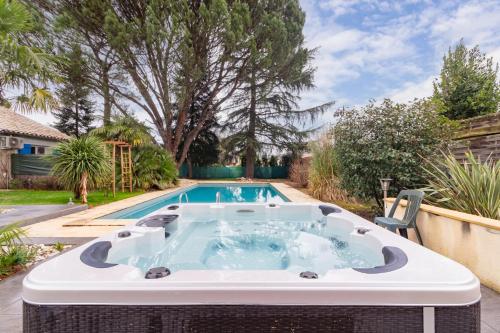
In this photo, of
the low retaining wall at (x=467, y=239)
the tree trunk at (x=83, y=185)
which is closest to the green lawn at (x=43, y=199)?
the tree trunk at (x=83, y=185)

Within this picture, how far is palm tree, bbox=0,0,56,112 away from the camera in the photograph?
3570 millimetres

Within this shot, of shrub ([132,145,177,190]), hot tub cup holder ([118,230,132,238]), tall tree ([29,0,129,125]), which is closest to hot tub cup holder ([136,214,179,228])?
hot tub cup holder ([118,230,132,238])

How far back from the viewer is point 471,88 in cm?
1116

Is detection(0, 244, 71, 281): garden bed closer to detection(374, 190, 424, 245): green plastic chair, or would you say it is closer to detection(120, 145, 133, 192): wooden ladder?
detection(374, 190, 424, 245): green plastic chair

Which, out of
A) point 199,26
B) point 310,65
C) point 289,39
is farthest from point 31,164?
point 310,65

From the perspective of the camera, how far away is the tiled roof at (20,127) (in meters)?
12.3

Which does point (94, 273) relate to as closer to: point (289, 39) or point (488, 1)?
point (488, 1)

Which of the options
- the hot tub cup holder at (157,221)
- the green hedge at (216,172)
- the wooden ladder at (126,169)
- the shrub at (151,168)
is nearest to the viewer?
the hot tub cup holder at (157,221)

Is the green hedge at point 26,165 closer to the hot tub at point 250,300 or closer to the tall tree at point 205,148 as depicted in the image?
the tall tree at point 205,148

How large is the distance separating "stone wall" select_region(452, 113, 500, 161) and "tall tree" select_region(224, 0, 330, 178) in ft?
30.1

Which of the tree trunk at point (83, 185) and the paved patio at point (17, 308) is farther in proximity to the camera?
the tree trunk at point (83, 185)

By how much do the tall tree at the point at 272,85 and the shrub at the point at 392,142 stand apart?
9219 millimetres

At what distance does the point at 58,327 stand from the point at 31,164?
44.0 ft

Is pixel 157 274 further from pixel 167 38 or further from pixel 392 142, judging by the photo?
pixel 167 38
